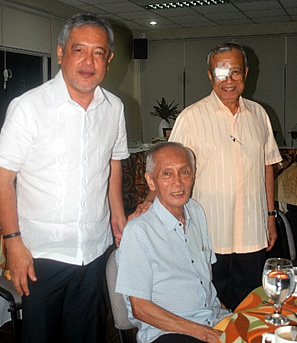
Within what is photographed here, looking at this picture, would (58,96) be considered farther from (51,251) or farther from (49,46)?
(49,46)

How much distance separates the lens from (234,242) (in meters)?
2.22

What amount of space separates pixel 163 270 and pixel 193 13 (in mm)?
6703

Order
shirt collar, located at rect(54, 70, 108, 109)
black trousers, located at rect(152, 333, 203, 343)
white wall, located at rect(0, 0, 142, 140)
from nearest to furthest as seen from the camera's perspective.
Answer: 1. black trousers, located at rect(152, 333, 203, 343)
2. shirt collar, located at rect(54, 70, 108, 109)
3. white wall, located at rect(0, 0, 142, 140)

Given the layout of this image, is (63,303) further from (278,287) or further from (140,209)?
(278,287)

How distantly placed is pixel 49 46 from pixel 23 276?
224 inches

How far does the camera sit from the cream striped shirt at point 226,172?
2.18 m

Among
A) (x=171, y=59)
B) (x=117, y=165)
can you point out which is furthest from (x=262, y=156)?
(x=171, y=59)

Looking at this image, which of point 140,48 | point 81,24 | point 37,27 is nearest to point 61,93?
point 81,24

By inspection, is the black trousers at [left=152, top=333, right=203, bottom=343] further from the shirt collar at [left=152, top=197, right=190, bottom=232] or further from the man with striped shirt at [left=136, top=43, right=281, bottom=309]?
the man with striped shirt at [left=136, top=43, right=281, bottom=309]

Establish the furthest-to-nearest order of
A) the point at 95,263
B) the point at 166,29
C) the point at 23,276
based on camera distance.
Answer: the point at 166,29, the point at 95,263, the point at 23,276

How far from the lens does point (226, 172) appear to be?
2.17 metres

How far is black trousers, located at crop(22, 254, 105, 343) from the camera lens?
1.76m

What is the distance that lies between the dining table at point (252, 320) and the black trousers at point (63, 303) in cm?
68

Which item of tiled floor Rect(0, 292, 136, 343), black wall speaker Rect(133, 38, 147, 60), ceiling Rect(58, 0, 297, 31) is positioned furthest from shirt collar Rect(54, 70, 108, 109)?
black wall speaker Rect(133, 38, 147, 60)
